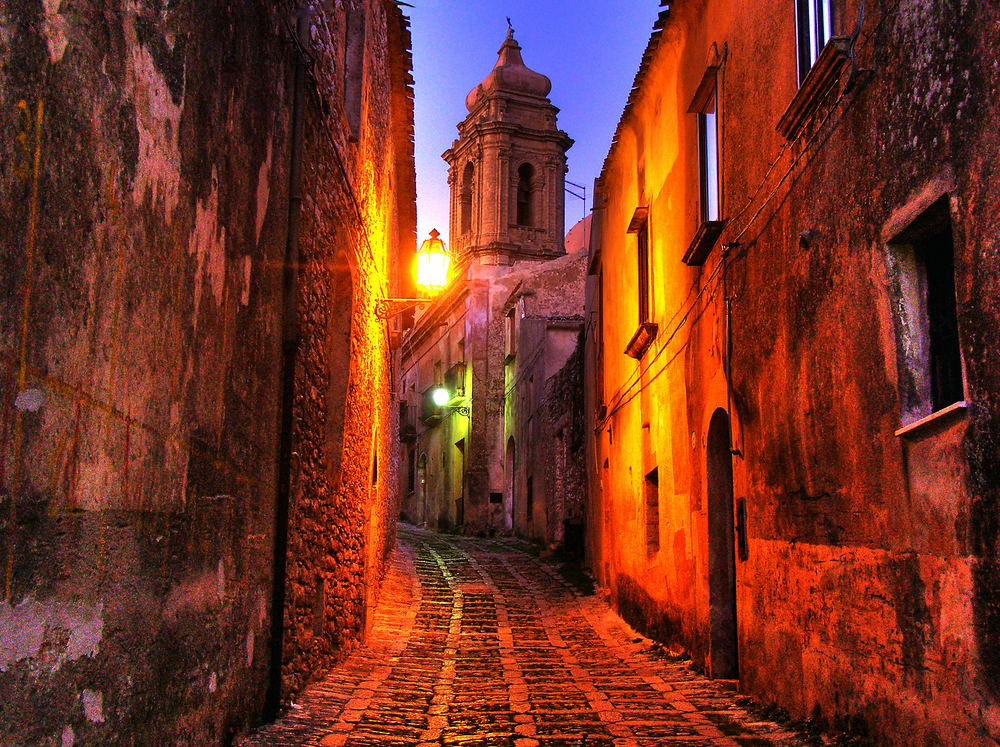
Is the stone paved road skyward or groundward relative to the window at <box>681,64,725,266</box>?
groundward

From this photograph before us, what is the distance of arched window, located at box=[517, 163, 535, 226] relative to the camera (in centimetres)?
3988

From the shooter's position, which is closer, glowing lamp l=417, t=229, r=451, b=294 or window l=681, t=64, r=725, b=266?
window l=681, t=64, r=725, b=266

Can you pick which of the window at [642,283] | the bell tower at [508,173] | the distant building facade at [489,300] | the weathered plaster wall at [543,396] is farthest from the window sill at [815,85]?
the bell tower at [508,173]

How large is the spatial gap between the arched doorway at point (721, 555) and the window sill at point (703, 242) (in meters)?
1.46

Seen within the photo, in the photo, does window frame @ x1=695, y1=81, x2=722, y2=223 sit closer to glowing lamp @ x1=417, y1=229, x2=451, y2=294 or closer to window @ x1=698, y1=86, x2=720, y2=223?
window @ x1=698, y1=86, x2=720, y2=223

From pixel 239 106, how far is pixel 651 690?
Answer: 5.58 meters

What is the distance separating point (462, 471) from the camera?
3541 cm

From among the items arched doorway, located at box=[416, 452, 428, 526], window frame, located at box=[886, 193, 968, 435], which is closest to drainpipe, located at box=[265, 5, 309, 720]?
window frame, located at box=[886, 193, 968, 435]

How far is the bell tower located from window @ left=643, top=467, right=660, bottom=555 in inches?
1071

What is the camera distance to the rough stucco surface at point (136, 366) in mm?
2770

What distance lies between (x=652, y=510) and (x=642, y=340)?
2.03 m

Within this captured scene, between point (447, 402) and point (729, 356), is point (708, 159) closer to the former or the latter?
point (729, 356)

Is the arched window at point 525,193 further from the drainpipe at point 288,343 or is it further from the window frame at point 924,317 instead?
the window frame at point 924,317

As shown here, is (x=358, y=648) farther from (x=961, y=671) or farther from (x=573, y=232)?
(x=573, y=232)
